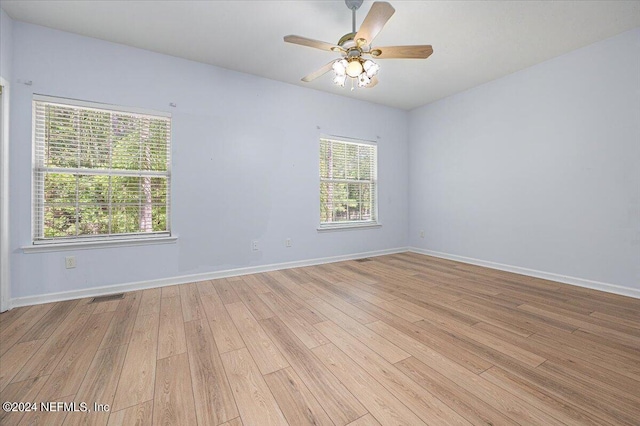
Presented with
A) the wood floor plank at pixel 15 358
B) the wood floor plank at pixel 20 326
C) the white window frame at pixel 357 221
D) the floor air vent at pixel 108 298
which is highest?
the white window frame at pixel 357 221

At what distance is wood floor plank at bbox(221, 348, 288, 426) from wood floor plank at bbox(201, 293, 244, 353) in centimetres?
10

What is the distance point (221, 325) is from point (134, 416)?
2.94 ft

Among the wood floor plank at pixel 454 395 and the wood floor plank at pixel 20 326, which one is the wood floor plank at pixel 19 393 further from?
the wood floor plank at pixel 454 395

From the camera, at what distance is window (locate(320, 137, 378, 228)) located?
426 cm

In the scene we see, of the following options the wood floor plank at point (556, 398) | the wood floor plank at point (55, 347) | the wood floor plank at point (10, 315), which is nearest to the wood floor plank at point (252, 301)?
the wood floor plank at point (55, 347)

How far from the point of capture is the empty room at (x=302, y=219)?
1.39 m

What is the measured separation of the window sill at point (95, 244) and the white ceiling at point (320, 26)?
2189 millimetres

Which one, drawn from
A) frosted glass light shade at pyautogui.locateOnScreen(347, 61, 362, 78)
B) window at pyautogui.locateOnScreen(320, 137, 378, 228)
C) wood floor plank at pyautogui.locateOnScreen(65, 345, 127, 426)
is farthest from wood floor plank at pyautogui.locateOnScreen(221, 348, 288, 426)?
window at pyautogui.locateOnScreen(320, 137, 378, 228)

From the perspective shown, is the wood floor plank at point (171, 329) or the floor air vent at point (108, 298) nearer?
the wood floor plank at point (171, 329)

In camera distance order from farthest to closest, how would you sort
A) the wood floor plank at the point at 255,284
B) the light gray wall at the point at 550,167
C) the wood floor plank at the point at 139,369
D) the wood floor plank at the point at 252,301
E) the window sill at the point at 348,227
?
1. the window sill at the point at 348,227
2. the wood floor plank at the point at 255,284
3. the light gray wall at the point at 550,167
4. the wood floor plank at the point at 252,301
5. the wood floor plank at the point at 139,369

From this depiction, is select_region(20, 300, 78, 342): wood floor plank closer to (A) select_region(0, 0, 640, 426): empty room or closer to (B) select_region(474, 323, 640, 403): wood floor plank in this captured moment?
(A) select_region(0, 0, 640, 426): empty room

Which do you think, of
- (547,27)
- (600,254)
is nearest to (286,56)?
(547,27)

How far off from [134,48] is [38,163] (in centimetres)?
160

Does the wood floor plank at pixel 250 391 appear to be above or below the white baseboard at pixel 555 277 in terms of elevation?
below
